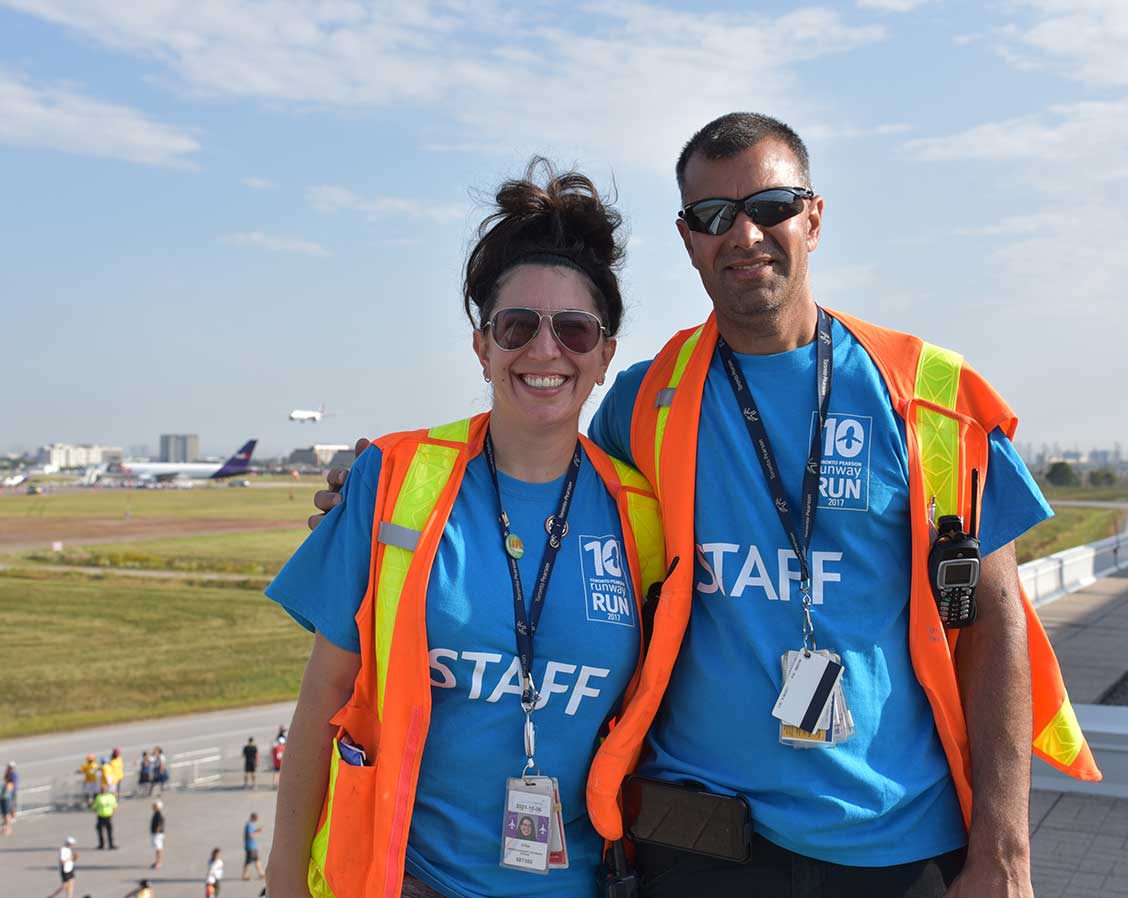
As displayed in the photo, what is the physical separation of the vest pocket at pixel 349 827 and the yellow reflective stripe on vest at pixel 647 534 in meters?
0.93

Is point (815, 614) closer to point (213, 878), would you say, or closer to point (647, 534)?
point (647, 534)

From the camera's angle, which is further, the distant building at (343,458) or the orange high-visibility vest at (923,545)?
the distant building at (343,458)

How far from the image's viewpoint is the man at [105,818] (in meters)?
19.3

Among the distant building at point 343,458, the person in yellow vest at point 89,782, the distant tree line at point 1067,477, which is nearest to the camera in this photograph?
the distant building at point 343,458

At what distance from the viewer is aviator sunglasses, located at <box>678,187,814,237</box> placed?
2.94 meters

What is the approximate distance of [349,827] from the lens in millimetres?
2709

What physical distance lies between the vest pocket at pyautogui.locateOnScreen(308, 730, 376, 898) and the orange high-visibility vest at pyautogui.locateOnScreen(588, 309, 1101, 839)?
22.7 inches

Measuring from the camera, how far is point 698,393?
300 cm

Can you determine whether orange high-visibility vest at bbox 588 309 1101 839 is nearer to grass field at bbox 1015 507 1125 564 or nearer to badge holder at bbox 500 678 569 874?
badge holder at bbox 500 678 569 874

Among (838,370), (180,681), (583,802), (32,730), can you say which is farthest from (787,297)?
(180,681)

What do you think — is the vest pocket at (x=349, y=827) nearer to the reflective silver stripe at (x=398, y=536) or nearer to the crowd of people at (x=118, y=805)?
the reflective silver stripe at (x=398, y=536)

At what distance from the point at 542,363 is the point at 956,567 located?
1.20m

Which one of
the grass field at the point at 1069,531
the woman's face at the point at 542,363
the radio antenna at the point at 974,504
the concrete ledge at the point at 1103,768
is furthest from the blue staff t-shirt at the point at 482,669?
the grass field at the point at 1069,531

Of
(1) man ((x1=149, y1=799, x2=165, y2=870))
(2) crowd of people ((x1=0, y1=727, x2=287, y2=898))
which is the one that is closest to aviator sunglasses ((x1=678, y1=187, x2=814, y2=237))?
(2) crowd of people ((x1=0, y1=727, x2=287, y2=898))
